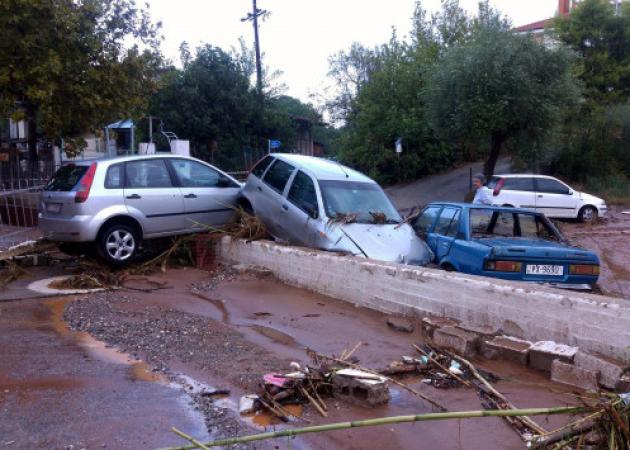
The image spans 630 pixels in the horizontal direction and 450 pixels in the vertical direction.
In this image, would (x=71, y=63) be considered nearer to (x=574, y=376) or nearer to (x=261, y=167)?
(x=261, y=167)

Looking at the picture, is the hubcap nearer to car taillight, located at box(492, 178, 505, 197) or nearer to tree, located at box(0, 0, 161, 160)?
tree, located at box(0, 0, 161, 160)

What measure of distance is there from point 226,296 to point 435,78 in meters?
18.0

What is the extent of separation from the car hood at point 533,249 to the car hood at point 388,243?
41.0 inches

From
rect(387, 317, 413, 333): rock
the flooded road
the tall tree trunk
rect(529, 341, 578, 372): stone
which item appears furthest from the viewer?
the tall tree trunk

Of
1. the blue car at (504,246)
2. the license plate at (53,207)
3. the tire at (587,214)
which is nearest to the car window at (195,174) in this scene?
the license plate at (53,207)

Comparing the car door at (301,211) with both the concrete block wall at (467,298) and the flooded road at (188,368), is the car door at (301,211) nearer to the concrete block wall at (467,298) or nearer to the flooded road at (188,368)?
the concrete block wall at (467,298)

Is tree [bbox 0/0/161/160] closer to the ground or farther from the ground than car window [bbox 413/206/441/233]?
farther from the ground

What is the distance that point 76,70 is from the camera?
14070 millimetres

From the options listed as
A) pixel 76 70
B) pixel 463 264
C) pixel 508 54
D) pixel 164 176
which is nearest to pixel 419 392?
pixel 463 264

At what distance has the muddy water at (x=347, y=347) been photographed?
4.21 meters

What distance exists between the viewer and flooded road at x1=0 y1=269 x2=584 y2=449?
4195 millimetres

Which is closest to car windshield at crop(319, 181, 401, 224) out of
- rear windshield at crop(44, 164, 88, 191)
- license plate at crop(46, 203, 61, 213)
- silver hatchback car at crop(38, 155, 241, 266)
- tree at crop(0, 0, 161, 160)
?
silver hatchback car at crop(38, 155, 241, 266)

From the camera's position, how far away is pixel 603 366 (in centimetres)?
500

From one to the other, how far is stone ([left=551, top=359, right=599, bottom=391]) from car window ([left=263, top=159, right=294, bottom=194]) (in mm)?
6021
